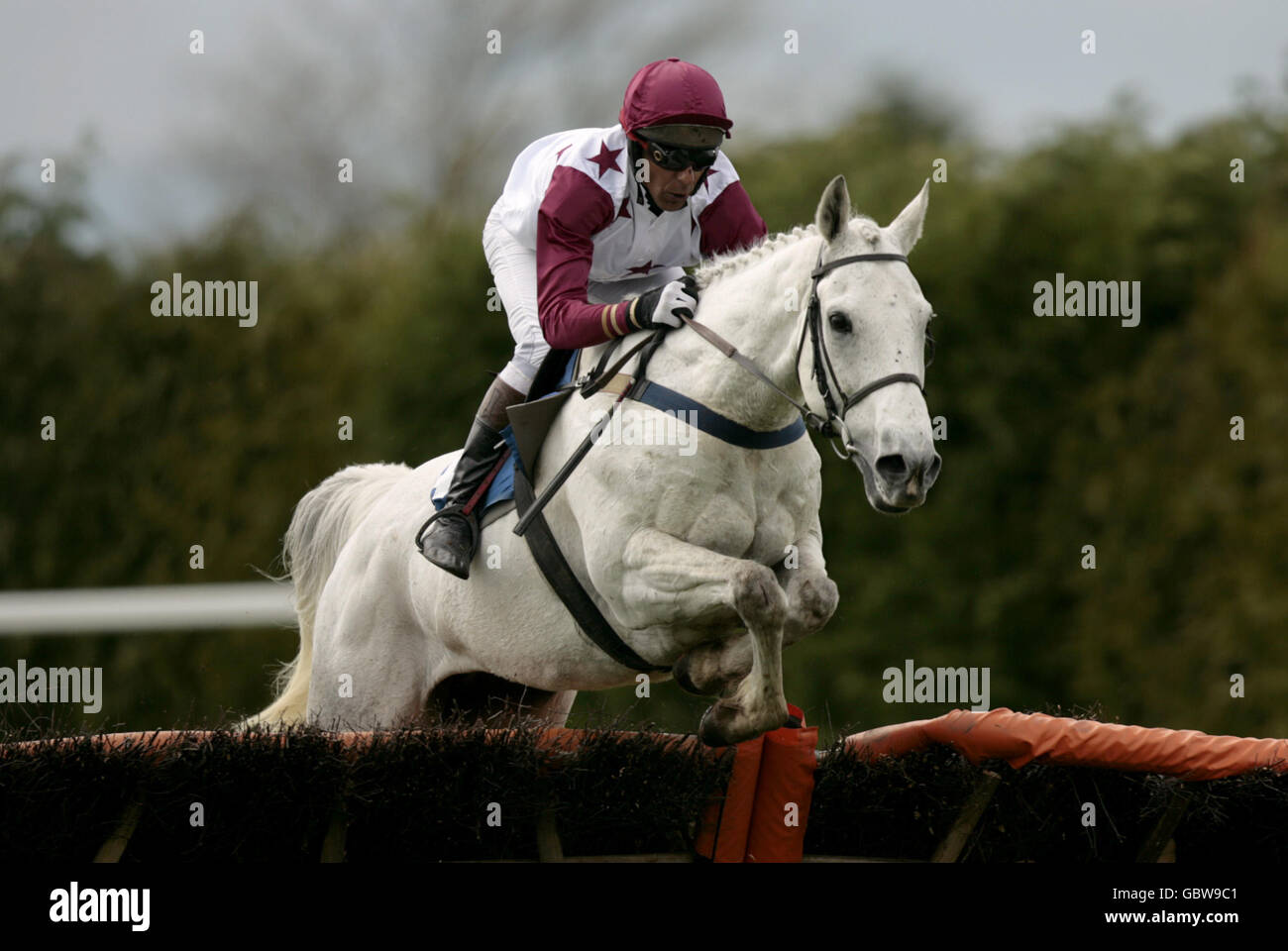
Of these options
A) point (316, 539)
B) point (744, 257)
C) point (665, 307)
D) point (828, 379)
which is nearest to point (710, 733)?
point (828, 379)

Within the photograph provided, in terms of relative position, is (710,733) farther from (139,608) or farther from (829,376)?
(139,608)

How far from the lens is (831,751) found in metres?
4.63

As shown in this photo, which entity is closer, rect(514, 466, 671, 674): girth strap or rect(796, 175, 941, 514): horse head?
rect(796, 175, 941, 514): horse head

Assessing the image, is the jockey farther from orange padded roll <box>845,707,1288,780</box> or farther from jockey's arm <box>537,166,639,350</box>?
orange padded roll <box>845,707,1288,780</box>

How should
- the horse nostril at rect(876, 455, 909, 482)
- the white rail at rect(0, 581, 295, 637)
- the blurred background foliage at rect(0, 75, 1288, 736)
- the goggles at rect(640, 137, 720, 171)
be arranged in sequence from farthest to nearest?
the white rail at rect(0, 581, 295, 637) → the blurred background foliage at rect(0, 75, 1288, 736) → the goggles at rect(640, 137, 720, 171) → the horse nostril at rect(876, 455, 909, 482)

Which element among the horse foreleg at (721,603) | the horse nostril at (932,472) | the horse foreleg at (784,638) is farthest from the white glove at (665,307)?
the horse nostril at (932,472)

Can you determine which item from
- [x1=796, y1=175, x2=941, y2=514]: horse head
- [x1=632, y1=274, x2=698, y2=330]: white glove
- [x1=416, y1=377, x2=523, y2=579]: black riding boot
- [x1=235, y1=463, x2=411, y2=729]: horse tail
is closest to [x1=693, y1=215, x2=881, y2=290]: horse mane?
[x1=632, y1=274, x2=698, y2=330]: white glove

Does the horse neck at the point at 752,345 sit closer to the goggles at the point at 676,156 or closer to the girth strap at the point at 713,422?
the girth strap at the point at 713,422

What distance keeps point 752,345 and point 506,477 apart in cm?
101

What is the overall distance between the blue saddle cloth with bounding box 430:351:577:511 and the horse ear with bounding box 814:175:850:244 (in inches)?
43.5

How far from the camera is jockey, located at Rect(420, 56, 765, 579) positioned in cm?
476

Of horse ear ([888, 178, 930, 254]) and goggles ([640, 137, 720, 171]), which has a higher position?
goggles ([640, 137, 720, 171])

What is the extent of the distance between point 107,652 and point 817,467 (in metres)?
6.24
